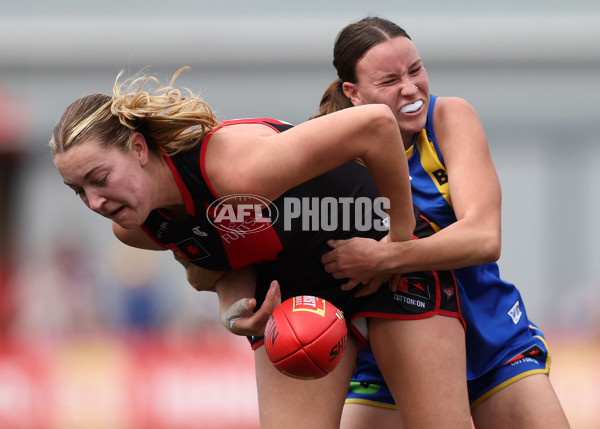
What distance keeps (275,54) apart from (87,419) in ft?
28.1

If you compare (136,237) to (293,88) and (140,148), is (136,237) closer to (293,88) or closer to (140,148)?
(140,148)

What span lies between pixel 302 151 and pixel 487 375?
1.59 m

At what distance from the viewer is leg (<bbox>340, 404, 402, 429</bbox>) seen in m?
4.59

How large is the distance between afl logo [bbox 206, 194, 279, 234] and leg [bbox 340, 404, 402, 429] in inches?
52.2

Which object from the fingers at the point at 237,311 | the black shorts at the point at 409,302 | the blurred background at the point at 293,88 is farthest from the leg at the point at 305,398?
the blurred background at the point at 293,88

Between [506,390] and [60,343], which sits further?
[60,343]

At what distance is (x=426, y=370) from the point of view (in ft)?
12.6

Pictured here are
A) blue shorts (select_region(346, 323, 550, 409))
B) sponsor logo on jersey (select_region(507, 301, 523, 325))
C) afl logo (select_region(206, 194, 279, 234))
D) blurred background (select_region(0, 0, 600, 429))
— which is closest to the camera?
afl logo (select_region(206, 194, 279, 234))

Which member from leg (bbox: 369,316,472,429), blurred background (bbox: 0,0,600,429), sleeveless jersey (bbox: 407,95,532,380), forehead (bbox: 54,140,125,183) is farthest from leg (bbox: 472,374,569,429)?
blurred background (bbox: 0,0,600,429)

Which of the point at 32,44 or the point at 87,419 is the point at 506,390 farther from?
the point at 32,44

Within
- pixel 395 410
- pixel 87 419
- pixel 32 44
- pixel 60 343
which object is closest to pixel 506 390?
pixel 395 410

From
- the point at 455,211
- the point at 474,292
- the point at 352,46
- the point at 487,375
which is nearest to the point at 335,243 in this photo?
the point at 455,211

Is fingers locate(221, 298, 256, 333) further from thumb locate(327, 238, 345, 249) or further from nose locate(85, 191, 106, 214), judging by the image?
nose locate(85, 191, 106, 214)

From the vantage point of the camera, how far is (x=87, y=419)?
859cm
